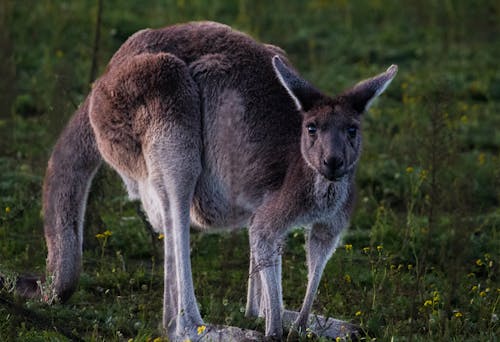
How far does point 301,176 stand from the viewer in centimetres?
553

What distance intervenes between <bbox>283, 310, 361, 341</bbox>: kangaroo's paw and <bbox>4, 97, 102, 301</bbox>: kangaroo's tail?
1215mm

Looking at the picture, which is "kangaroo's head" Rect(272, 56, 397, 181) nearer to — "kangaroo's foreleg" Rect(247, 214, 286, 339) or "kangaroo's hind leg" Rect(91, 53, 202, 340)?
"kangaroo's foreleg" Rect(247, 214, 286, 339)

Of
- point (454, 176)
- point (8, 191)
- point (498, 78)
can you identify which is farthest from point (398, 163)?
point (8, 191)

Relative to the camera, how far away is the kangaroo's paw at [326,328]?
5.63 m

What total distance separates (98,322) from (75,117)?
122cm

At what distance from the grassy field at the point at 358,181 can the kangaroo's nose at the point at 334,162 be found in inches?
20.5

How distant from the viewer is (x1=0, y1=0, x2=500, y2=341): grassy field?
19.5 ft

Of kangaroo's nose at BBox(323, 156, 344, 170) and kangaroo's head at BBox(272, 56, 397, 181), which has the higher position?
kangaroo's head at BBox(272, 56, 397, 181)

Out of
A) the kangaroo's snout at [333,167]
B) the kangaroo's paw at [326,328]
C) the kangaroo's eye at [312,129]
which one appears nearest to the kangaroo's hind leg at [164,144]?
the kangaroo's paw at [326,328]

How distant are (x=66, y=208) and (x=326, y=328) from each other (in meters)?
1.56

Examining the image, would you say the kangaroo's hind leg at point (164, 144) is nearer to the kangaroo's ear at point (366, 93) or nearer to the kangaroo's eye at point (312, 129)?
the kangaroo's eye at point (312, 129)

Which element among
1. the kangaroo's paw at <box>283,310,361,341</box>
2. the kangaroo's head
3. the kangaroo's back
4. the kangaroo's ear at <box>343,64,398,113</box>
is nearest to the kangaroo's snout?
the kangaroo's head

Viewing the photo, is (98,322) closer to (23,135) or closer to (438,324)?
(438,324)

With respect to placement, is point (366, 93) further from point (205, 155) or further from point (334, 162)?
point (205, 155)
